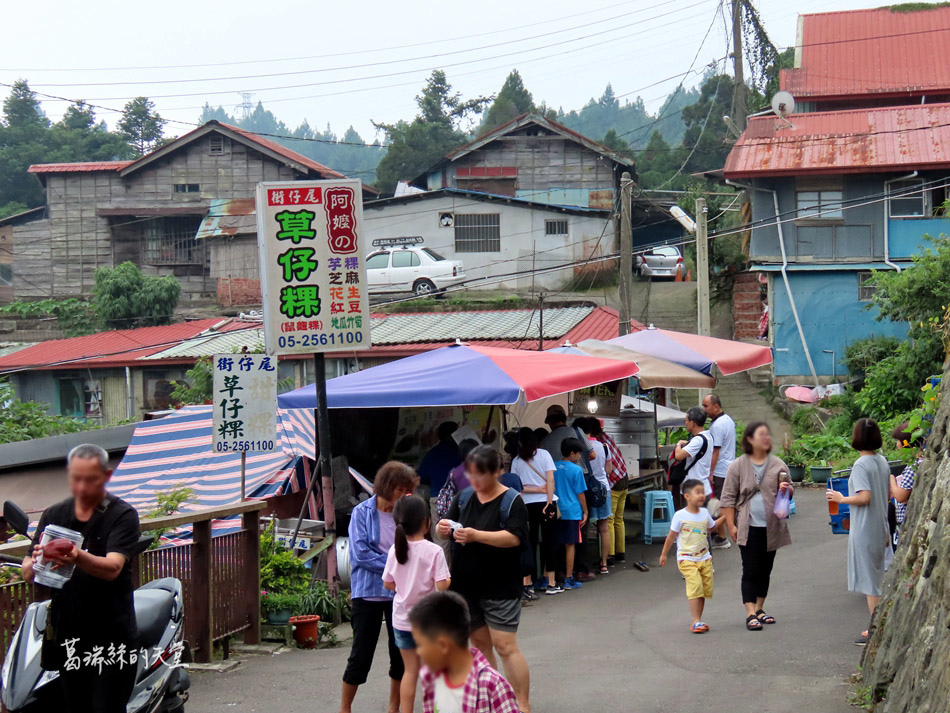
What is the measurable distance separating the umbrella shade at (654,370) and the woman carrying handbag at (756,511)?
4506 mm

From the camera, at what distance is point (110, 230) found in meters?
38.0

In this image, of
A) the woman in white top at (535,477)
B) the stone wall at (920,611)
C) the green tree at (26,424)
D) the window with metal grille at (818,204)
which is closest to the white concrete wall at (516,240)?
the window with metal grille at (818,204)

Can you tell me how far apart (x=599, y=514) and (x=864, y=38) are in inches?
1008

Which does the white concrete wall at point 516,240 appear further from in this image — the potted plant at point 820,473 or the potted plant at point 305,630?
the potted plant at point 305,630

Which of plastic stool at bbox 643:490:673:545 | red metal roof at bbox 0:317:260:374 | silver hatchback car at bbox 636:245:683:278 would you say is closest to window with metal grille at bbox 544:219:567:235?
silver hatchback car at bbox 636:245:683:278

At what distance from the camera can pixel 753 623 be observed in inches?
329

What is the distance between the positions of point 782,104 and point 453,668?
26.3 meters

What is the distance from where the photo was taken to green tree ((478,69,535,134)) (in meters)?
50.8

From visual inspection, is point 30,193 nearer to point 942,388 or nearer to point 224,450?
point 224,450

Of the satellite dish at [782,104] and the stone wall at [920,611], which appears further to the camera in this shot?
the satellite dish at [782,104]

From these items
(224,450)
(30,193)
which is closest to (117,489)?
(224,450)

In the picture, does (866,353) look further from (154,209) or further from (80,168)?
(80,168)

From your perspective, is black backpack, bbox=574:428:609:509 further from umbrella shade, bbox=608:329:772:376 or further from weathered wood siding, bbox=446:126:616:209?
weathered wood siding, bbox=446:126:616:209

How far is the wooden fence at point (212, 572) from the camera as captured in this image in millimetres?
7422
